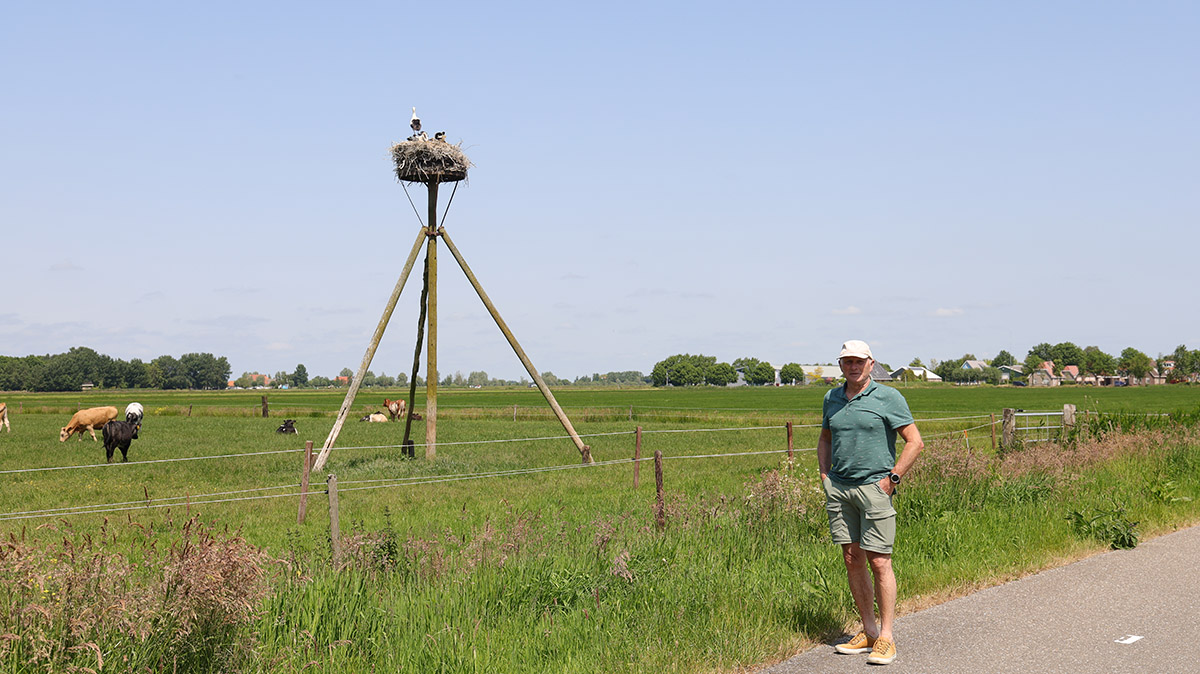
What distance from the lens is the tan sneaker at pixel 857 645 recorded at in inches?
230

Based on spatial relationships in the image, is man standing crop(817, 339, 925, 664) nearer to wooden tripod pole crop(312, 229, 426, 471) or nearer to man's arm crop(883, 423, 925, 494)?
man's arm crop(883, 423, 925, 494)

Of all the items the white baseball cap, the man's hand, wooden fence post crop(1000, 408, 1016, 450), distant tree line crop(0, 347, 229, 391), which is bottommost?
wooden fence post crop(1000, 408, 1016, 450)

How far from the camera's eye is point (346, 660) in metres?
5.26

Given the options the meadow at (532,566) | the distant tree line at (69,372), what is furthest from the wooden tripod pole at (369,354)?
the distant tree line at (69,372)

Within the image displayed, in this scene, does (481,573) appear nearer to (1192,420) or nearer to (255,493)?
(255,493)

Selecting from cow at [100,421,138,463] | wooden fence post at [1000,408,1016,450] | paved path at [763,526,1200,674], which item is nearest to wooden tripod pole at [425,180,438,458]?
cow at [100,421,138,463]

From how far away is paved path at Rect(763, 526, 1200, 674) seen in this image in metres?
5.53

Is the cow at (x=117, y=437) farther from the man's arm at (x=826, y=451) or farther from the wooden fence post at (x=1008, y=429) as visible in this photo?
the man's arm at (x=826, y=451)

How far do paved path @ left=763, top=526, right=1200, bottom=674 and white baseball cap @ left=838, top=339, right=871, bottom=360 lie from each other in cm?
192

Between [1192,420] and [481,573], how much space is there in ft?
61.9

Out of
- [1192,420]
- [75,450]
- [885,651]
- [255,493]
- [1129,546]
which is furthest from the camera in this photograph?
[75,450]

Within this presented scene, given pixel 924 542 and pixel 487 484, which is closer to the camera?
pixel 924 542

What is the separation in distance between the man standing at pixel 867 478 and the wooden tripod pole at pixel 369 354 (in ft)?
46.5

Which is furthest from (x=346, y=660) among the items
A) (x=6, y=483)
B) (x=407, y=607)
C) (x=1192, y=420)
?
(x=1192, y=420)
